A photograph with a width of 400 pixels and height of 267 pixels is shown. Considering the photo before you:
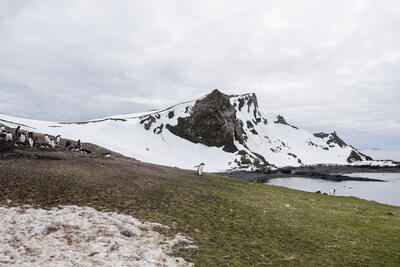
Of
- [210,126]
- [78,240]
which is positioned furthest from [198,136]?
[78,240]

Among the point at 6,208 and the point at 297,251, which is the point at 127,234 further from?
the point at 297,251

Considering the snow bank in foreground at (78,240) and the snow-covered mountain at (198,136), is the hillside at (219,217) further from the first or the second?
the snow-covered mountain at (198,136)

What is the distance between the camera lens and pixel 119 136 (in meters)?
100

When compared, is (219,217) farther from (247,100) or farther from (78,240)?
(247,100)

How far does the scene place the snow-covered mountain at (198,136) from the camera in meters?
92.7

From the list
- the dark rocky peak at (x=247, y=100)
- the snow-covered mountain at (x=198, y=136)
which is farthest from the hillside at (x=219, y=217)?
the dark rocky peak at (x=247, y=100)

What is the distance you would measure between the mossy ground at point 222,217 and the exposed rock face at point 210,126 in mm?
91059

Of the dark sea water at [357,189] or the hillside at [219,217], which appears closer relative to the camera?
the hillside at [219,217]

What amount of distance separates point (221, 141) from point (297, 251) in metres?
107

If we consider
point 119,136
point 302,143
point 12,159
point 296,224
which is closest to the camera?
point 296,224

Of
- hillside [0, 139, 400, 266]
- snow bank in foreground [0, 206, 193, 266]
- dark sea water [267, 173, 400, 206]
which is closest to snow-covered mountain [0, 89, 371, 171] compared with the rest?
dark sea water [267, 173, 400, 206]

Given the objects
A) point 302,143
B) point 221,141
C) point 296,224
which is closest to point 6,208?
point 296,224

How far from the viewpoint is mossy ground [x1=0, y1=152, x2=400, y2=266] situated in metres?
13.8

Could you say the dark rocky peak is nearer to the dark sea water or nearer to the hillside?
the dark sea water
